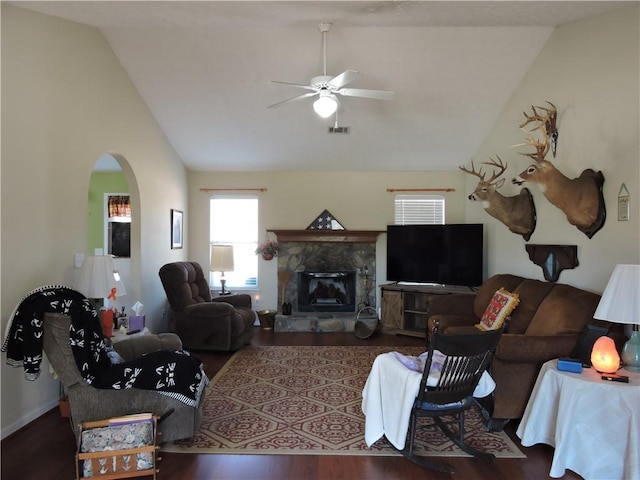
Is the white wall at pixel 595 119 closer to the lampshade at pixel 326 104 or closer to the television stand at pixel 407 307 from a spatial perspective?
the television stand at pixel 407 307

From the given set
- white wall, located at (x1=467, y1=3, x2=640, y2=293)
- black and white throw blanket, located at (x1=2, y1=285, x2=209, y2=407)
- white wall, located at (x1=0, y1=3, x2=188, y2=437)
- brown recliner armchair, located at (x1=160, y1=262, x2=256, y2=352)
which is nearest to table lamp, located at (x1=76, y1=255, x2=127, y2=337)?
white wall, located at (x1=0, y1=3, x2=188, y2=437)

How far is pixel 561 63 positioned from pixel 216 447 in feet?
14.8

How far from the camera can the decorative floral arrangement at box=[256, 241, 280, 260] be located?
6711 mm

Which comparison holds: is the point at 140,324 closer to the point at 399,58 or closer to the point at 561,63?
the point at 399,58

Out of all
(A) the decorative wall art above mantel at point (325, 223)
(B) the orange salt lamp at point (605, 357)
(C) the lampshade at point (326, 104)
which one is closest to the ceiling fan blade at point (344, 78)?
(C) the lampshade at point (326, 104)

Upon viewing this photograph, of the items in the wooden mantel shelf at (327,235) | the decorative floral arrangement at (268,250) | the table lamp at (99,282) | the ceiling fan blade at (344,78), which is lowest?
the table lamp at (99,282)

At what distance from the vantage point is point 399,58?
15.0ft

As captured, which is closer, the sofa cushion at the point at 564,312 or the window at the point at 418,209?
the sofa cushion at the point at 564,312

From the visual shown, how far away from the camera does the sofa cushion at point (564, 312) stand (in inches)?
121

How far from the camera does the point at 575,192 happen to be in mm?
3482

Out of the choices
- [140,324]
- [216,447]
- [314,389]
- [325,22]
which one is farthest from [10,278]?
[325,22]

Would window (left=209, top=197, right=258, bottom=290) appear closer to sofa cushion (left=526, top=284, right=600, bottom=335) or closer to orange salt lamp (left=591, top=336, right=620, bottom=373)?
sofa cushion (left=526, top=284, right=600, bottom=335)

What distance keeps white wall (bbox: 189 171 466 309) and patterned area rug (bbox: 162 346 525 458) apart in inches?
94.0

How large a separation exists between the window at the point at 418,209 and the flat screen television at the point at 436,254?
1.41ft
